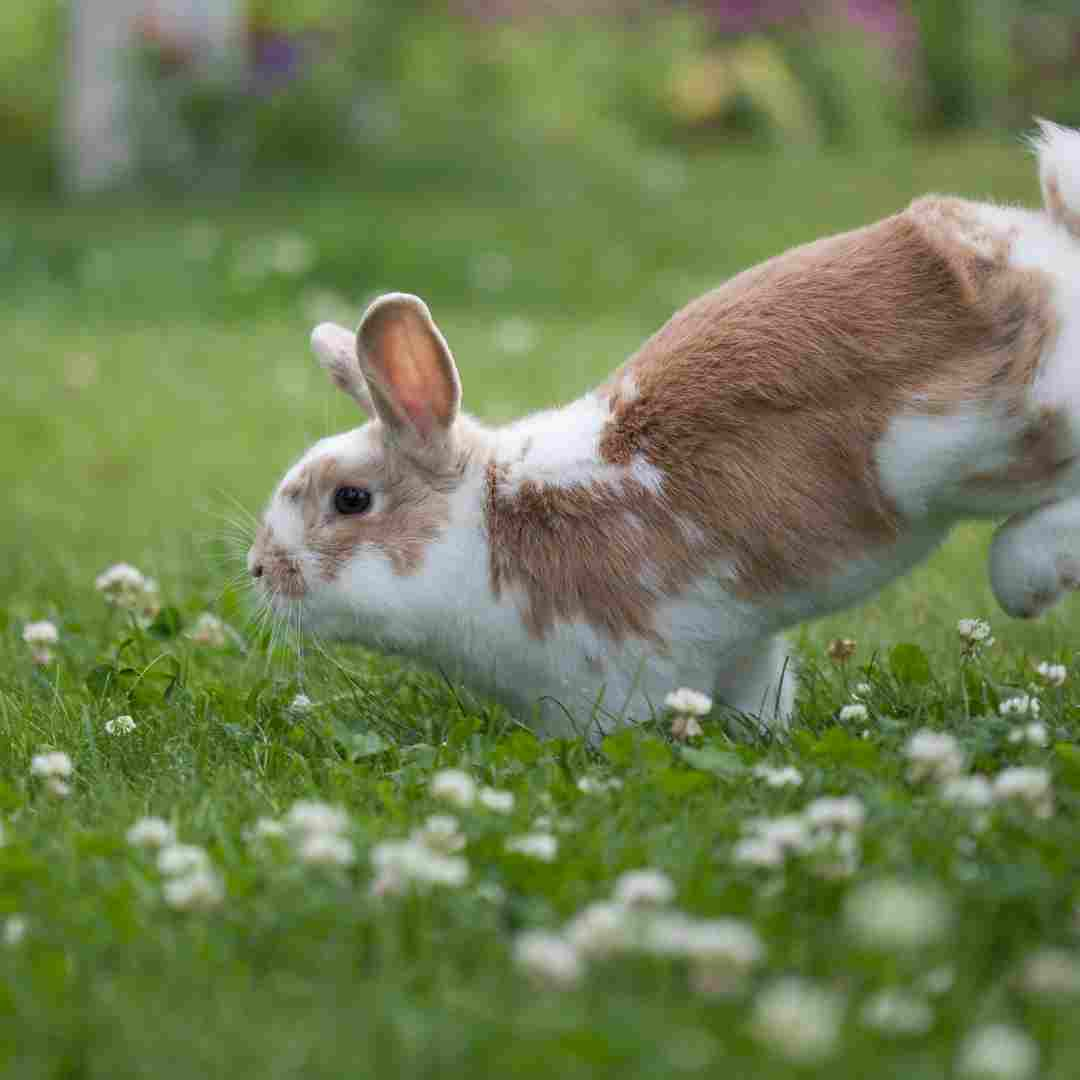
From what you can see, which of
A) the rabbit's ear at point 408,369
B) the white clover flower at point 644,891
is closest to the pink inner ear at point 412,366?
the rabbit's ear at point 408,369

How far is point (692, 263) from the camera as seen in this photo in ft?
38.6

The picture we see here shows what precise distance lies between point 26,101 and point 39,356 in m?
7.66

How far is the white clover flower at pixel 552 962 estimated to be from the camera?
1899mm

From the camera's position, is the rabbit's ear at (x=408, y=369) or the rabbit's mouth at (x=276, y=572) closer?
the rabbit's ear at (x=408, y=369)

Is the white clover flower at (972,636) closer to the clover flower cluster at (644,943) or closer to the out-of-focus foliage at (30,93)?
the clover flower cluster at (644,943)

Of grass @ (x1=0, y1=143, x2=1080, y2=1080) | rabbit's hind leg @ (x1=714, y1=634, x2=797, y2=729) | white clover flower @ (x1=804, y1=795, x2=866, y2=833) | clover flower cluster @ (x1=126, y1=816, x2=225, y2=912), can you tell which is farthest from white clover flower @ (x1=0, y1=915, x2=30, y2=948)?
rabbit's hind leg @ (x1=714, y1=634, x2=797, y2=729)

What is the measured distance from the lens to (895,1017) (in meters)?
1.80

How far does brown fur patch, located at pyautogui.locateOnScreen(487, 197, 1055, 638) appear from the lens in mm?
3172

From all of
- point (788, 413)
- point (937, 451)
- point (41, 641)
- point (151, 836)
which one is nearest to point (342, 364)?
point (41, 641)

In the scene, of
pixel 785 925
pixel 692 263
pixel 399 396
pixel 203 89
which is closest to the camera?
pixel 785 925

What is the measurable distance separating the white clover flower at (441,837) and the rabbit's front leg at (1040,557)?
1.30 metres

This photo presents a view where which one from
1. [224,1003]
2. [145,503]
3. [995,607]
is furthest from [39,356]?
[224,1003]

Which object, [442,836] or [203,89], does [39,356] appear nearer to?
[203,89]

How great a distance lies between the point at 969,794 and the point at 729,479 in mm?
1016
